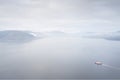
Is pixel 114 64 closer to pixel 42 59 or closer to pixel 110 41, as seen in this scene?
pixel 110 41

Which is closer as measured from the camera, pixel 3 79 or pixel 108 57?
pixel 3 79

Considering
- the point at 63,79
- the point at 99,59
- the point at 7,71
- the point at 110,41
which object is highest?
the point at 110,41

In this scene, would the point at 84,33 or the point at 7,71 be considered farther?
the point at 84,33

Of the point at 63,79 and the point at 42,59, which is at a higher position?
the point at 42,59

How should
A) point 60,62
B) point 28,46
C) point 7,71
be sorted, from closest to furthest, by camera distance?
1. point 7,71
2. point 60,62
3. point 28,46

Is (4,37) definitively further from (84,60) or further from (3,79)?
(84,60)

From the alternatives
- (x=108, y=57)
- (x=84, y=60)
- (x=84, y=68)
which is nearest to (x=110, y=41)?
(x=108, y=57)

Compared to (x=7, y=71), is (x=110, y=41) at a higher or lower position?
higher

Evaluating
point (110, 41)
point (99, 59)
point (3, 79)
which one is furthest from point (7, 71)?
point (110, 41)

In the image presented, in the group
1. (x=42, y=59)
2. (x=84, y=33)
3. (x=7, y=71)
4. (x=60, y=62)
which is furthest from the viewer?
(x=84, y=33)
